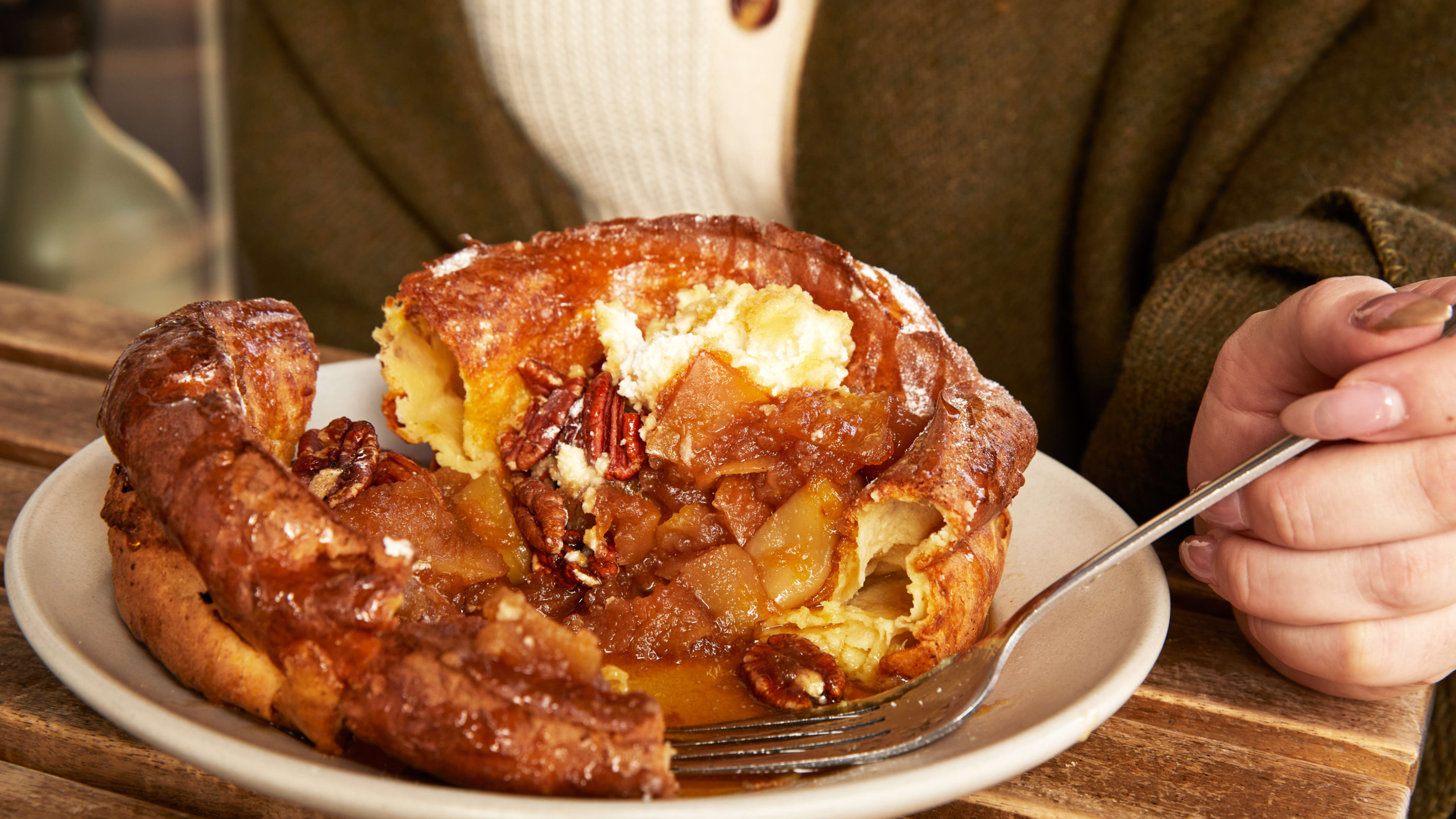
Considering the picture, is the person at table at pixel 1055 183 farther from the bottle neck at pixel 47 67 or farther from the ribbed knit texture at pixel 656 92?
the bottle neck at pixel 47 67

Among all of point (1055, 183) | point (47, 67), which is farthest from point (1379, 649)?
point (47, 67)

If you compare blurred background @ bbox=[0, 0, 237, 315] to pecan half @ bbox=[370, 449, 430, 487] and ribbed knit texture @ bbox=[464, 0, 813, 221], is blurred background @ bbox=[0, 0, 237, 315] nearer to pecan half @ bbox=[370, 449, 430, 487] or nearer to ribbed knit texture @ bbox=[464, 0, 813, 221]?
ribbed knit texture @ bbox=[464, 0, 813, 221]

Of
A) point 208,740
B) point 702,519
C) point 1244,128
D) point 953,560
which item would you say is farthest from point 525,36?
point 208,740

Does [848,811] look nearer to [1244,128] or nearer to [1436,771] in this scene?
[1436,771]

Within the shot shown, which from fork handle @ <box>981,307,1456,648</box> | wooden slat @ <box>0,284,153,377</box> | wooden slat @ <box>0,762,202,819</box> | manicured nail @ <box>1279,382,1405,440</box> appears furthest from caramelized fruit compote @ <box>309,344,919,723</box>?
wooden slat @ <box>0,284,153,377</box>

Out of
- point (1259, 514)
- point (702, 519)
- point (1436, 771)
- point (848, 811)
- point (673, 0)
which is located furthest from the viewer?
point (673, 0)

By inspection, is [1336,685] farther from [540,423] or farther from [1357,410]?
→ [540,423]

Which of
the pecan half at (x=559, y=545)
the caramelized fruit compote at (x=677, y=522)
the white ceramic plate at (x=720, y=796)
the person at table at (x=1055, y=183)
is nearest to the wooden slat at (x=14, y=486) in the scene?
the white ceramic plate at (x=720, y=796)
